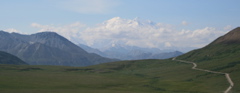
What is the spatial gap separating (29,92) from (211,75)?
95.3 meters

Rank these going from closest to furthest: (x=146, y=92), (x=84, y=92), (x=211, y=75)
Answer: (x=84, y=92), (x=146, y=92), (x=211, y=75)

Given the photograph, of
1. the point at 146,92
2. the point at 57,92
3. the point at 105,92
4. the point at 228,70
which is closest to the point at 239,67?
the point at 228,70

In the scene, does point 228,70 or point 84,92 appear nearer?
point 84,92

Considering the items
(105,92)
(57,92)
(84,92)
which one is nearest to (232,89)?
(105,92)

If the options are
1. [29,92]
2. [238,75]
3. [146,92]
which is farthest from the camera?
[238,75]

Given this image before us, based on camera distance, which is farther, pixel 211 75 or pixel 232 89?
pixel 211 75

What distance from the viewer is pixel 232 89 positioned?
108750mm

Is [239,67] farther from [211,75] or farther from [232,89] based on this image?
[232,89]

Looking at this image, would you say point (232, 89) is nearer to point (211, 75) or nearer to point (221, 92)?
point (221, 92)

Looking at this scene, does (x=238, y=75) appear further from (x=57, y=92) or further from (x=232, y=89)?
(x=57, y=92)

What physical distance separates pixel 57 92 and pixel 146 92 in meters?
30.2

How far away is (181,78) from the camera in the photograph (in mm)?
162625

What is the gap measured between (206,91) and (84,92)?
4258cm

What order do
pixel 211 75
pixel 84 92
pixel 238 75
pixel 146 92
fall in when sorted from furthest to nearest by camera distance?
pixel 211 75, pixel 238 75, pixel 146 92, pixel 84 92
